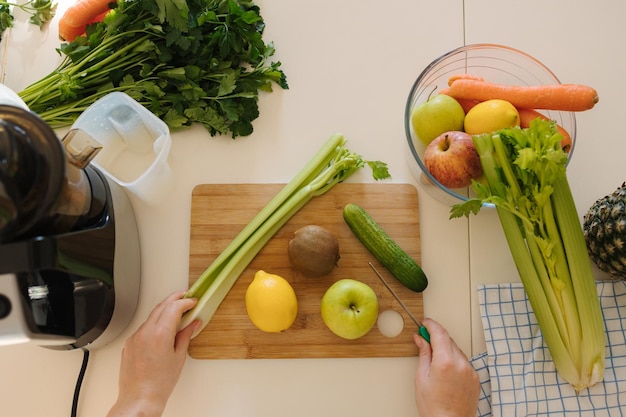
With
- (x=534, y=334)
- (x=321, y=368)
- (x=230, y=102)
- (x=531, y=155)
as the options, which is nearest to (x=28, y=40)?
(x=230, y=102)

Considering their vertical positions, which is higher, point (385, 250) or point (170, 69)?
point (170, 69)

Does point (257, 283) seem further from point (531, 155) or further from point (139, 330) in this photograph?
point (531, 155)

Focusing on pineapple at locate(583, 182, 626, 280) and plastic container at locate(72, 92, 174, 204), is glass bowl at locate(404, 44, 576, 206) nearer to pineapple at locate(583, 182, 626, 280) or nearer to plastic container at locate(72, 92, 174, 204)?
pineapple at locate(583, 182, 626, 280)

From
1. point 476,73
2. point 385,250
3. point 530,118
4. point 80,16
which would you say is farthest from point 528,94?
point 80,16

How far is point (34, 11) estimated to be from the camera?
3.67 ft

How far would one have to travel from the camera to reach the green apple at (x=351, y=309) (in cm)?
90

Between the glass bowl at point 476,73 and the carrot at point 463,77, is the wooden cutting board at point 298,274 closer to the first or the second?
the glass bowl at point 476,73

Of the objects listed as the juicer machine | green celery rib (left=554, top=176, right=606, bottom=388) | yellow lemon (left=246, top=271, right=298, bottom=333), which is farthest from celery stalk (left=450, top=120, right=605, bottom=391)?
the juicer machine

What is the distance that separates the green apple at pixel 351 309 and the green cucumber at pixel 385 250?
0.07 metres

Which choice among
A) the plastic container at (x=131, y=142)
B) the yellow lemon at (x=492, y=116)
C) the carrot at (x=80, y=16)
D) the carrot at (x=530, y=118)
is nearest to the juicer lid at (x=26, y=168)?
the plastic container at (x=131, y=142)

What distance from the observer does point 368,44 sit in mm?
1101

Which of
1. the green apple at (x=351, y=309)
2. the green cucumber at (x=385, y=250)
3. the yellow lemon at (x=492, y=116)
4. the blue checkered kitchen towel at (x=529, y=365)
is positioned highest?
the yellow lemon at (x=492, y=116)

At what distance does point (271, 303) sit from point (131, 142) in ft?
1.52

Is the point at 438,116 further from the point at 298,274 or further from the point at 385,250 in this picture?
the point at 298,274
